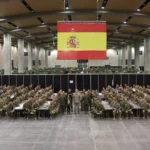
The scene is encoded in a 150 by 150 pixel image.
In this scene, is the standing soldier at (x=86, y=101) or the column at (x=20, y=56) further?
the column at (x=20, y=56)

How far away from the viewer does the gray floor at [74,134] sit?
11.4 metres

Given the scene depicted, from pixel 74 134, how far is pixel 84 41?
5364mm

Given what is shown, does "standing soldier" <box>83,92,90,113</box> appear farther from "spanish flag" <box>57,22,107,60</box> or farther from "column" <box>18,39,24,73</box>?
"column" <box>18,39,24,73</box>

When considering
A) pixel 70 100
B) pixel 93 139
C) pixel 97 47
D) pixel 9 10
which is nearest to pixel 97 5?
pixel 9 10

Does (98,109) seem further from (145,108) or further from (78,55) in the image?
(78,55)

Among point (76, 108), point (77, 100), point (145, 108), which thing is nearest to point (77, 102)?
point (77, 100)

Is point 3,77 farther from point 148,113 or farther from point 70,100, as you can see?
point 148,113

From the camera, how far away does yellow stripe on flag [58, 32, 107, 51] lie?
50.2 feet

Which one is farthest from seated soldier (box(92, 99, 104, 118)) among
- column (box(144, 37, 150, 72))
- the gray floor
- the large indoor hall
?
column (box(144, 37, 150, 72))

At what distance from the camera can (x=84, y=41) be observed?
15391mm

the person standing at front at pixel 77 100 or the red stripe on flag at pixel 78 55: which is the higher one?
the red stripe on flag at pixel 78 55

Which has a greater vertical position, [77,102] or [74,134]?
[77,102]

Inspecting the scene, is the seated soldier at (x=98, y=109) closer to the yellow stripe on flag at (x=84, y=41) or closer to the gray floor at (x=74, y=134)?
the gray floor at (x=74, y=134)

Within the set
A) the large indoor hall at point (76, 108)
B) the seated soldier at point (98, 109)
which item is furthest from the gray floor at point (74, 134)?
the seated soldier at point (98, 109)
